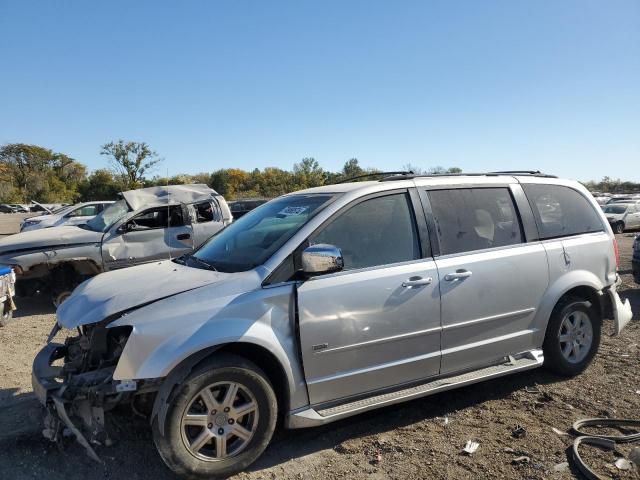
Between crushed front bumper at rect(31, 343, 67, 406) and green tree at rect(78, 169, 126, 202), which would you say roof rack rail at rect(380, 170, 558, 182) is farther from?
green tree at rect(78, 169, 126, 202)

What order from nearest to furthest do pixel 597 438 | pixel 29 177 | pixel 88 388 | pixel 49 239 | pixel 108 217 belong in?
pixel 88 388, pixel 597 438, pixel 49 239, pixel 108 217, pixel 29 177

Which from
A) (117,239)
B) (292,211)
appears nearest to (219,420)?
(292,211)

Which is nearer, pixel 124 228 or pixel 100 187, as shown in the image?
pixel 124 228

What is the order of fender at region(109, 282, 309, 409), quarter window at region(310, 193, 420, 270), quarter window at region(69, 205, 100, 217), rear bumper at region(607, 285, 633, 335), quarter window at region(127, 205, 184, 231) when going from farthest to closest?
quarter window at region(69, 205, 100, 217), quarter window at region(127, 205, 184, 231), rear bumper at region(607, 285, 633, 335), quarter window at region(310, 193, 420, 270), fender at region(109, 282, 309, 409)

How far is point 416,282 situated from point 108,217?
266 inches

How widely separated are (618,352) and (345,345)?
3.86 m

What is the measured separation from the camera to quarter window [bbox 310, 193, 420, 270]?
12.0ft

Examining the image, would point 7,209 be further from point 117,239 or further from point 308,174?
point 117,239

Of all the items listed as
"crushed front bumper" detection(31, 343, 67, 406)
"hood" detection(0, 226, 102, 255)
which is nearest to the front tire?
"crushed front bumper" detection(31, 343, 67, 406)

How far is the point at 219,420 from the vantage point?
3127 mm

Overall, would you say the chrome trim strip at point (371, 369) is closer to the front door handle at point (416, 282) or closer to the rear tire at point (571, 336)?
the front door handle at point (416, 282)

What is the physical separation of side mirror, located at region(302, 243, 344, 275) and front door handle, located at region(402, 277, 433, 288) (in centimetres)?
66

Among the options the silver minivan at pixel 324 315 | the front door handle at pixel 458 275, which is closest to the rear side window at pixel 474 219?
the silver minivan at pixel 324 315

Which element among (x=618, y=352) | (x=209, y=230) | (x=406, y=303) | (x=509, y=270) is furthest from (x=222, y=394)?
(x=209, y=230)
